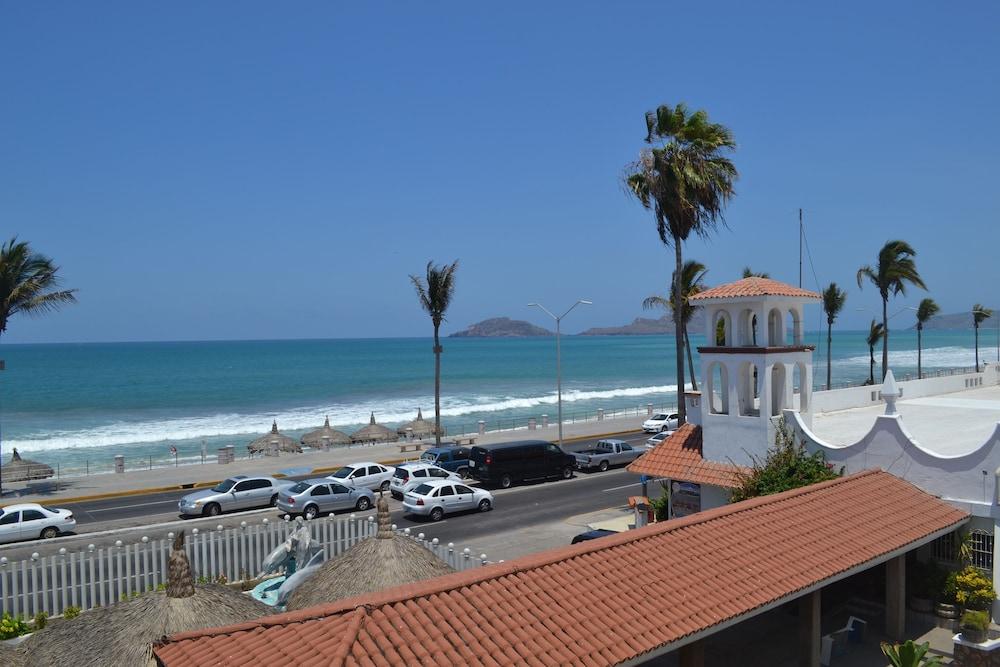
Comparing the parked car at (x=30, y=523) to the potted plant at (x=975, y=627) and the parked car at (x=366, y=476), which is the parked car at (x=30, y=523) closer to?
the parked car at (x=366, y=476)

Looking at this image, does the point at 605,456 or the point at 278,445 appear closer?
the point at 605,456

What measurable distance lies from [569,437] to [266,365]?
458 ft

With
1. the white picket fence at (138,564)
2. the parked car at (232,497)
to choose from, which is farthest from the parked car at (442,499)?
the white picket fence at (138,564)

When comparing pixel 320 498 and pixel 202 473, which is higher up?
pixel 320 498

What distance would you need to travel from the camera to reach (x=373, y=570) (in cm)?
1144

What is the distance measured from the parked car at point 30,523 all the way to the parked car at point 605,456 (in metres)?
21.2

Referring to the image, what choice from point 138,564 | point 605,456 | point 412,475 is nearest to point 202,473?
point 412,475

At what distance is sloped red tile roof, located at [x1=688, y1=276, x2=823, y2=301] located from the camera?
18.6 m

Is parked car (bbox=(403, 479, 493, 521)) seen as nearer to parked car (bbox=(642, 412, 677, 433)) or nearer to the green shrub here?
the green shrub

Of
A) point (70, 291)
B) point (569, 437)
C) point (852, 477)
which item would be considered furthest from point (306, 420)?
point (852, 477)

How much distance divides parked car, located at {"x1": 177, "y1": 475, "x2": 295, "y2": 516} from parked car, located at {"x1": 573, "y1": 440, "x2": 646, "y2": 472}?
1421 cm

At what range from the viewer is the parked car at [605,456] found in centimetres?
3647

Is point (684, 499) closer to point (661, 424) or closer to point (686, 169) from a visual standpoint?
point (686, 169)

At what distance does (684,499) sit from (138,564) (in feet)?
44.8
